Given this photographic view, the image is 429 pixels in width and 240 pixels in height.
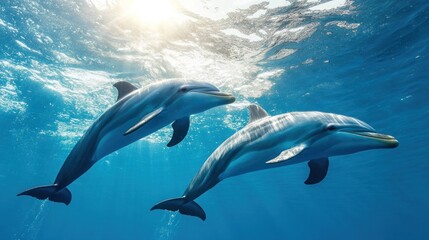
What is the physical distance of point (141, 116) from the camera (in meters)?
4.13

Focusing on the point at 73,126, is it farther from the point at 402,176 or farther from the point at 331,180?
the point at 402,176

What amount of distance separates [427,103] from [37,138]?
1343 inches

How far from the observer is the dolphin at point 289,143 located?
383cm

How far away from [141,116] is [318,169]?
3.23 metres

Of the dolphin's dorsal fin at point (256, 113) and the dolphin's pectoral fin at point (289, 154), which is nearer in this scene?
the dolphin's pectoral fin at point (289, 154)

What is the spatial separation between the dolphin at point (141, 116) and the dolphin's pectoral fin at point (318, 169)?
88.7 inches

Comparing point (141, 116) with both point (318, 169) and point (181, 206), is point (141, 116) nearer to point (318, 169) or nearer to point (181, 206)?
point (181, 206)

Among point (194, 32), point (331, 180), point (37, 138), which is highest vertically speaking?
point (194, 32)

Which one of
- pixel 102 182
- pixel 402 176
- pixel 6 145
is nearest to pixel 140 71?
pixel 6 145

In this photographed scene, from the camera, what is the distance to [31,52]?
44.7 feet

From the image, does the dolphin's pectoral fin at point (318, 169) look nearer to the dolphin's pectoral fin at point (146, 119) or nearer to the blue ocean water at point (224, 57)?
the dolphin's pectoral fin at point (146, 119)

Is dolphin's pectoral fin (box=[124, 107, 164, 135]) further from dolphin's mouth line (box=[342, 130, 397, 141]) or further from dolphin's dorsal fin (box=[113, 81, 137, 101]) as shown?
dolphin's mouth line (box=[342, 130, 397, 141])

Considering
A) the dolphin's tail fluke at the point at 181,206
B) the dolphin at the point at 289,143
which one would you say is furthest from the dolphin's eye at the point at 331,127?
the dolphin's tail fluke at the point at 181,206

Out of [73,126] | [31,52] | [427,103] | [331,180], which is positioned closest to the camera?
[31,52]
